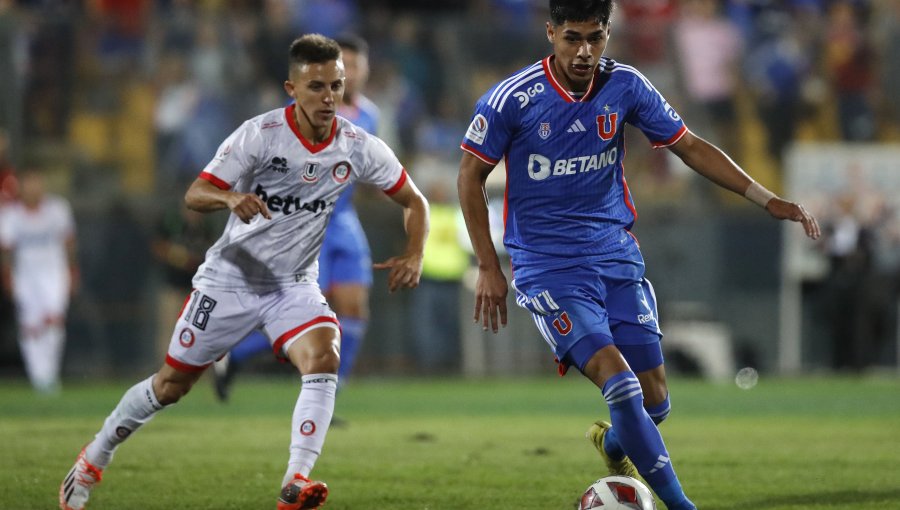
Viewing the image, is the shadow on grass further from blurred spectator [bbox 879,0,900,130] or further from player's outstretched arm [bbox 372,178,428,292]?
blurred spectator [bbox 879,0,900,130]

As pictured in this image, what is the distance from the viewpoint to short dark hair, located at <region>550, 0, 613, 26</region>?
662 cm

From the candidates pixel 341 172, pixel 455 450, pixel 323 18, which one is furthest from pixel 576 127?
Answer: pixel 323 18

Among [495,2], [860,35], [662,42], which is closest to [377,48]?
[495,2]

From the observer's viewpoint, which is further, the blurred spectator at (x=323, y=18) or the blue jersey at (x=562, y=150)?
the blurred spectator at (x=323, y=18)

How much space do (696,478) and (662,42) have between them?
1337 cm

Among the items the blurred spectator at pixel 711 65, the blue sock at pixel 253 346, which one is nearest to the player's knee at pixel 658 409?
the blue sock at pixel 253 346

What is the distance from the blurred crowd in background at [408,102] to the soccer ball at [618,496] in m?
12.3

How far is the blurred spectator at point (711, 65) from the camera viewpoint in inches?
817

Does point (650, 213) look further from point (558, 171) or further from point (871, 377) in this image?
point (558, 171)

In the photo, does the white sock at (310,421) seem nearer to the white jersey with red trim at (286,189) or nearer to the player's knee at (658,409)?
the white jersey with red trim at (286,189)

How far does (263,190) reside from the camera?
281 inches

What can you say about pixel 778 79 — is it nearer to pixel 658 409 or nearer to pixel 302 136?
pixel 658 409

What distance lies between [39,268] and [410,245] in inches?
444

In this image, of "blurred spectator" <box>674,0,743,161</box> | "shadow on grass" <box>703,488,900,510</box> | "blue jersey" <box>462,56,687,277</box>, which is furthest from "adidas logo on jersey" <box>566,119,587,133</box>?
"blurred spectator" <box>674,0,743,161</box>
